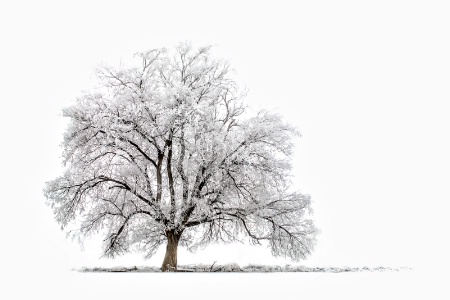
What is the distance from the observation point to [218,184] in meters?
24.3

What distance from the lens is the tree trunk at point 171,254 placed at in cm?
2461

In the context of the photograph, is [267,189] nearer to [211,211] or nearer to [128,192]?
[211,211]

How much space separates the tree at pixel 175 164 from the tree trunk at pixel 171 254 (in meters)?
0.04

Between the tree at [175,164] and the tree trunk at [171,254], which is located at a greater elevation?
the tree at [175,164]

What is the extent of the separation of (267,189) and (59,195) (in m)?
8.27

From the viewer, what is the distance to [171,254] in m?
24.9

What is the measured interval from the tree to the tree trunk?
1.6 inches

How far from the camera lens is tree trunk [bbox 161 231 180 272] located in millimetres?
24609

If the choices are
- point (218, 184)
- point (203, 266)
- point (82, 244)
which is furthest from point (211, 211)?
point (82, 244)

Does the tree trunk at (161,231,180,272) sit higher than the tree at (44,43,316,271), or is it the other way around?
the tree at (44,43,316,271)

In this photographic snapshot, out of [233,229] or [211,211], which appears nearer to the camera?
[211,211]

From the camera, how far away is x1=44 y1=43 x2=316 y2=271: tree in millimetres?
23875

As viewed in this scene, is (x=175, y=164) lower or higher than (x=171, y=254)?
higher

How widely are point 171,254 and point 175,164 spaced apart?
3651 mm
